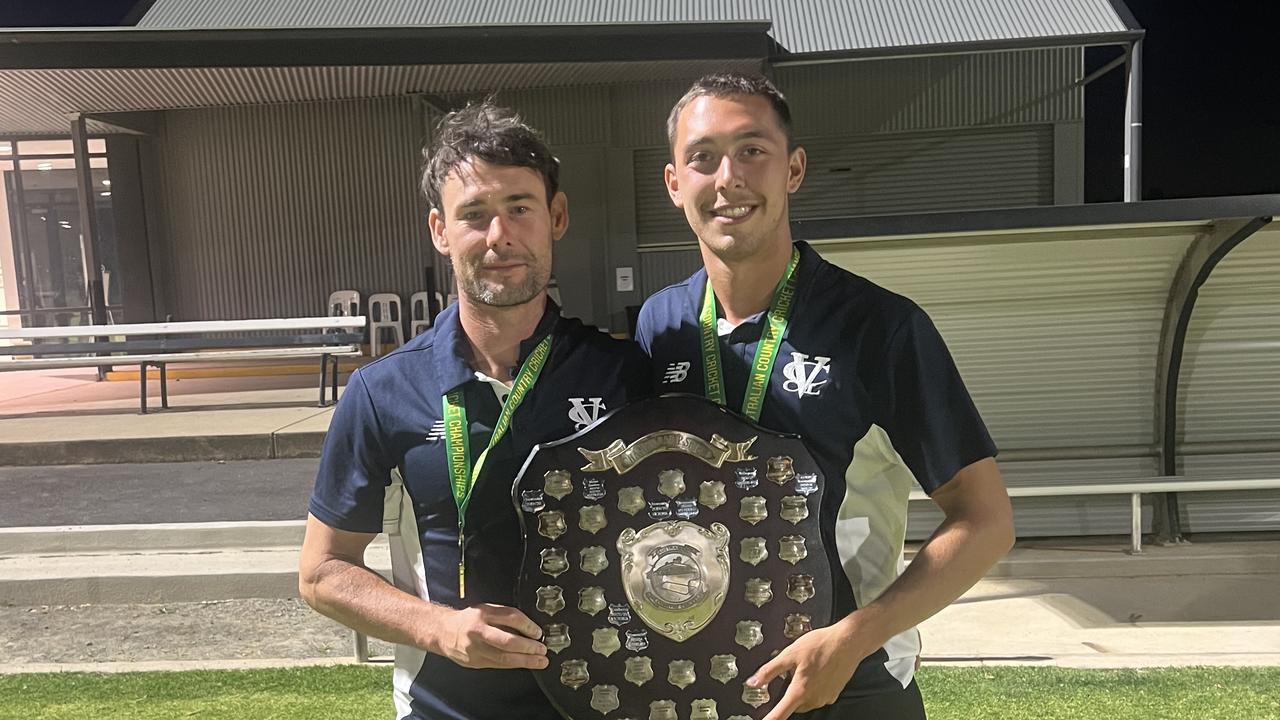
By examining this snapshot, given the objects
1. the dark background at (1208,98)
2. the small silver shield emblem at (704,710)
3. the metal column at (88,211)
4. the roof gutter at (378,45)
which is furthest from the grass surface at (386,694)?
the dark background at (1208,98)

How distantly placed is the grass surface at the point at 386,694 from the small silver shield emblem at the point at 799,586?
243cm

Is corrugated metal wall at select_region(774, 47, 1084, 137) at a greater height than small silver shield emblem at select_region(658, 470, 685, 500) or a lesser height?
greater

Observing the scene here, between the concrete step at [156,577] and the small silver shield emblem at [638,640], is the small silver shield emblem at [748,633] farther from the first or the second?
the concrete step at [156,577]

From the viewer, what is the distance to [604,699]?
1.53m

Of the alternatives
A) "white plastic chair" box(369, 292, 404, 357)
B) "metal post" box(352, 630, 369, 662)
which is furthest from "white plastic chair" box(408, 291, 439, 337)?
"metal post" box(352, 630, 369, 662)

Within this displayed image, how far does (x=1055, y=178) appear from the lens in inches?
582

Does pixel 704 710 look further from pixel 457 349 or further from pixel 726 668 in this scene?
pixel 457 349

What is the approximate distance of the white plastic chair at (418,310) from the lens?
48.2ft

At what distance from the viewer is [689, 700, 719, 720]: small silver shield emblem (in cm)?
152

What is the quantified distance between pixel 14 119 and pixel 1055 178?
16106 mm

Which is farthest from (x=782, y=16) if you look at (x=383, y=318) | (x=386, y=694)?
(x=386, y=694)

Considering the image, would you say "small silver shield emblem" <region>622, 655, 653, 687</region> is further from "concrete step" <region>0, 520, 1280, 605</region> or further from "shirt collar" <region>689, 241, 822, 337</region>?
"concrete step" <region>0, 520, 1280, 605</region>

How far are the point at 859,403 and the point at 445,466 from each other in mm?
735

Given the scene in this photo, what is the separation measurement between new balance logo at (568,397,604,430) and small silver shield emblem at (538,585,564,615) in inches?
10.9
